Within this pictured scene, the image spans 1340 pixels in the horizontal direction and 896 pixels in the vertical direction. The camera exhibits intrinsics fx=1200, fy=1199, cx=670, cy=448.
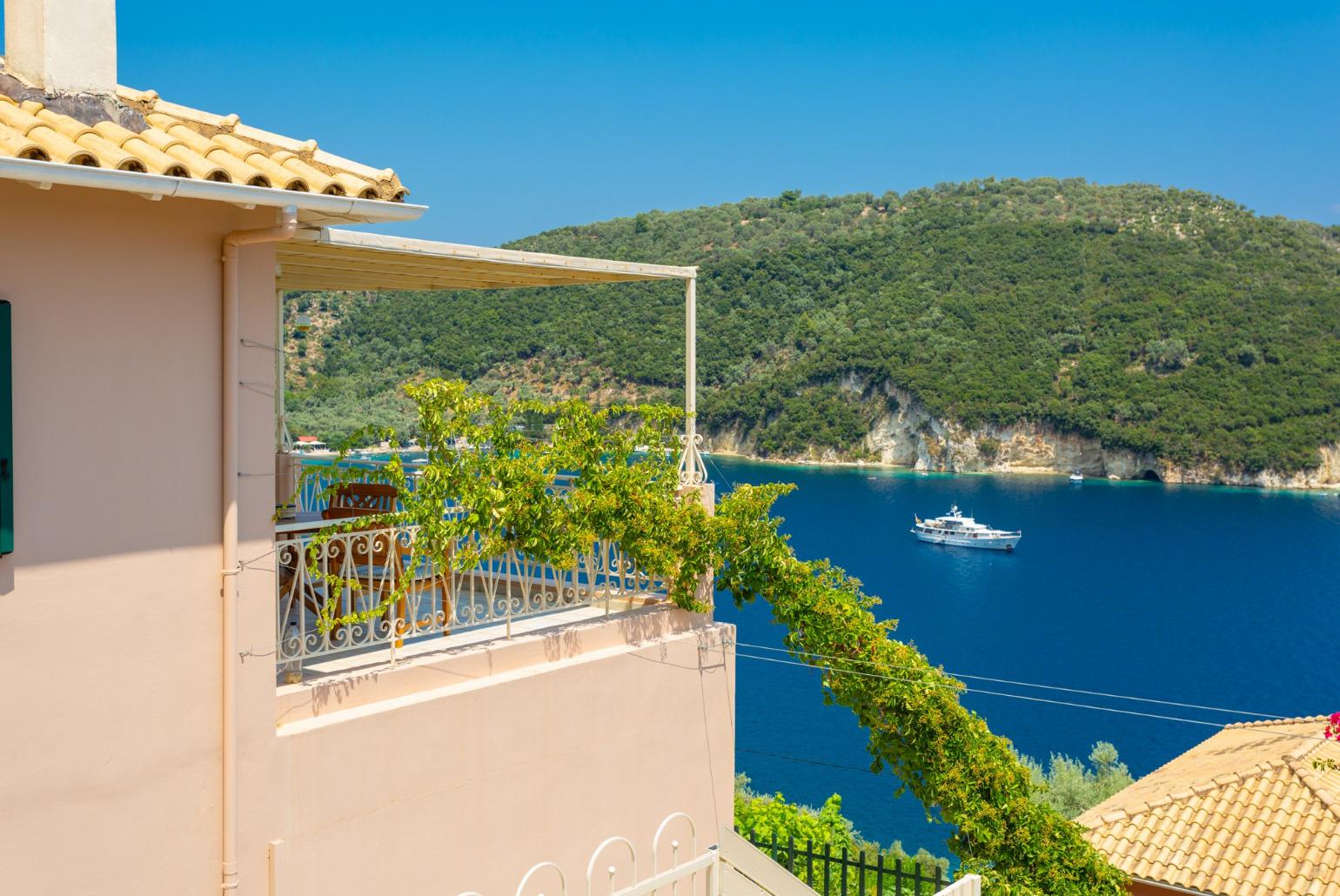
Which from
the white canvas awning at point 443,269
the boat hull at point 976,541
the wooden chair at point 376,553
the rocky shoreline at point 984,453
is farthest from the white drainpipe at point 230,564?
the rocky shoreline at point 984,453

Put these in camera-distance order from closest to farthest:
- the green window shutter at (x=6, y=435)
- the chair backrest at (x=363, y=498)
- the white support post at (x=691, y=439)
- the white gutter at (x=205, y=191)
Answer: the white gutter at (x=205, y=191) → the green window shutter at (x=6, y=435) → the chair backrest at (x=363, y=498) → the white support post at (x=691, y=439)

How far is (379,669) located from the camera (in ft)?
14.9

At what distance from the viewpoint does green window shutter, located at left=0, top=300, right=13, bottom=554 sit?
3320mm

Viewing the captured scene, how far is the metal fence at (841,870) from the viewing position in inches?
265

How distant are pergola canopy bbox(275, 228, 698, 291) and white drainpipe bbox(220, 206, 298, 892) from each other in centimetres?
28

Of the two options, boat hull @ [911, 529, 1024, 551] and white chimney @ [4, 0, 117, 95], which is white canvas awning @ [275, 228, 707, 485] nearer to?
white chimney @ [4, 0, 117, 95]

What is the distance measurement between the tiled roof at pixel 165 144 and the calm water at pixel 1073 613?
54.1 feet

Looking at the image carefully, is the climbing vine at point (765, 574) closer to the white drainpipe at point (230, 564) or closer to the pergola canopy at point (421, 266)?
the pergola canopy at point (421, 266)

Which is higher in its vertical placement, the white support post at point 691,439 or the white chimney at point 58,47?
the white chimney at point 58,47

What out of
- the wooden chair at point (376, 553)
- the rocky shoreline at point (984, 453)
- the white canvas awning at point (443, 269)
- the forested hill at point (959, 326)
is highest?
the forested hill at point (959, 326)

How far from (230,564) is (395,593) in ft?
3.18

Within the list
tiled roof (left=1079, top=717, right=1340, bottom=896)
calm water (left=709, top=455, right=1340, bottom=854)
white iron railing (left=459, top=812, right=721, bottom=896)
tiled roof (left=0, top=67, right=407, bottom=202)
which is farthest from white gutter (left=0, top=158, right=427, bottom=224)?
calm water (left=709, top=455, right=1340, bottom=854)

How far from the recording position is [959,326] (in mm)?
92750

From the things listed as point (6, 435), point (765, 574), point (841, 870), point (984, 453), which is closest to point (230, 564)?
point (6, 435)
